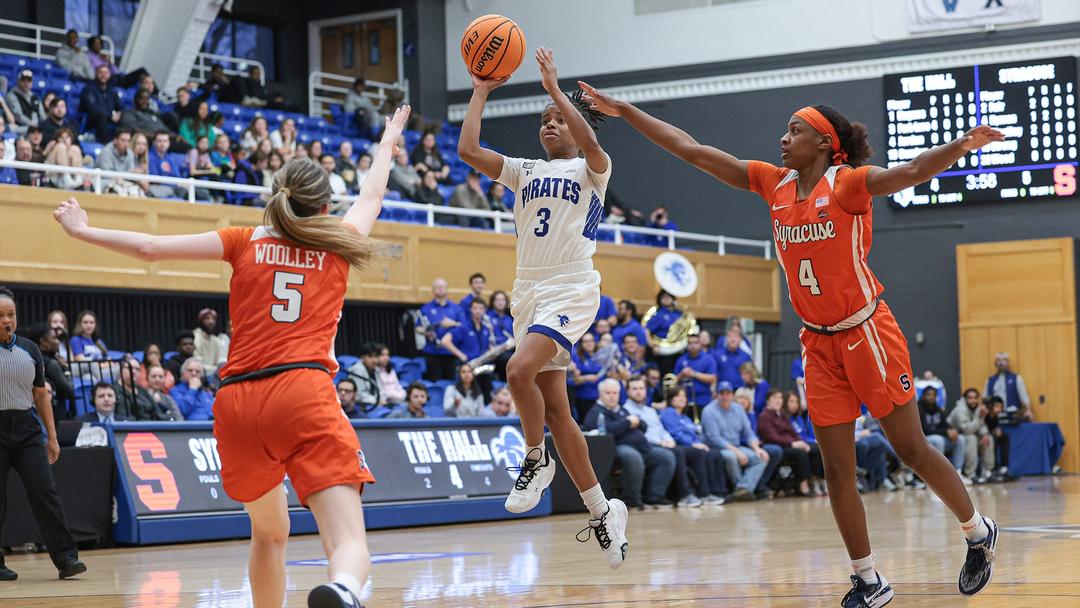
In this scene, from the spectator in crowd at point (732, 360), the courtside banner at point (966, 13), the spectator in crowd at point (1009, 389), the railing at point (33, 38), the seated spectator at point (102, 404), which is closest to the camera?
the seated spectator at point (102, 404)

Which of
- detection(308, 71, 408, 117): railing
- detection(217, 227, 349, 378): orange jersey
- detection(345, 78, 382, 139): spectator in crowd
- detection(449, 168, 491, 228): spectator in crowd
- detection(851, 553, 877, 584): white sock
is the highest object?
detection(308, 71, 408, 117): railing

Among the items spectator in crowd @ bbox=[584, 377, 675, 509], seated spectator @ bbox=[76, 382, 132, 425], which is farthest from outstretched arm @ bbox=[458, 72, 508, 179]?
spectator in crowd @ bbox=[584, 377, 675, 509]

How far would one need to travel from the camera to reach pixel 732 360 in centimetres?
1919

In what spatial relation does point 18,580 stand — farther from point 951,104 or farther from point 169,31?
point 951,104

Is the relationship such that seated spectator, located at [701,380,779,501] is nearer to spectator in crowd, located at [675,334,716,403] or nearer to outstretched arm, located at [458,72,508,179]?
spectator in crowd, located at [675,334,716,403]

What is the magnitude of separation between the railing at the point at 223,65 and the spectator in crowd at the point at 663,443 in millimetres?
10699

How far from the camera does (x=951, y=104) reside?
22.3 metres

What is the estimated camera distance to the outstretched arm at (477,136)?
6.88 meters

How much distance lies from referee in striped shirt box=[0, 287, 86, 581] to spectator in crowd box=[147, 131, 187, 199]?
7.40 meters

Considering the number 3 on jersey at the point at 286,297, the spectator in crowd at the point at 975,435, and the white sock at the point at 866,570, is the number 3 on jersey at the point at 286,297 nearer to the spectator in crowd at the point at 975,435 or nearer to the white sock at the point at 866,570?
the white sock at the point at 866,570

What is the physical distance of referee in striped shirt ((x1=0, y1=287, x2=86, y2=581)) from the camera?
902cm

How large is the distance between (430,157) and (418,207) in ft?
10.4

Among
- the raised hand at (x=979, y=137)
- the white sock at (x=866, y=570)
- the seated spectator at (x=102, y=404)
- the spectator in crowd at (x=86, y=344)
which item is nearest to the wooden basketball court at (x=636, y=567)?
the white sock at (x=866, y=570)

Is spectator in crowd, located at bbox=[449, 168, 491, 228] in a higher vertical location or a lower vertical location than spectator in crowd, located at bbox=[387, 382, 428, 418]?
higher
